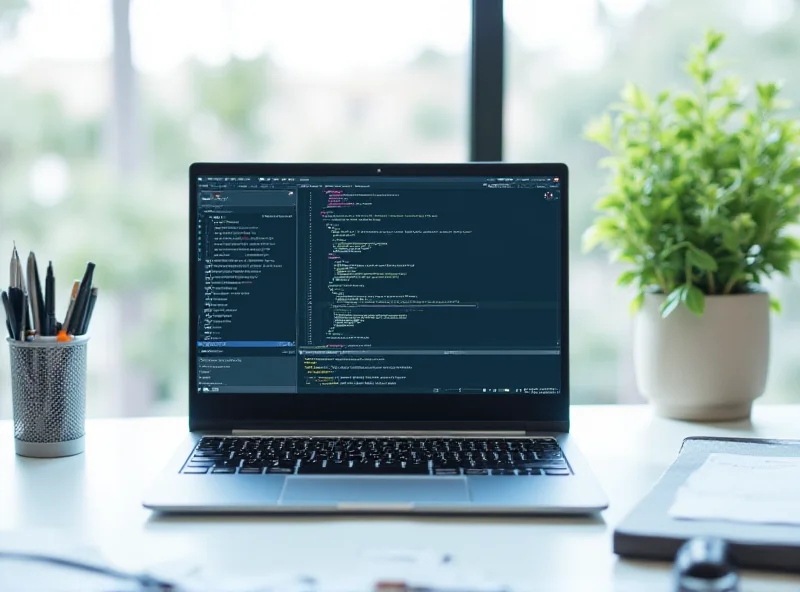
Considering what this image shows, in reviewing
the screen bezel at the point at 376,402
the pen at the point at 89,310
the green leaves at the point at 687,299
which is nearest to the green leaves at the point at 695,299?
the green leaves at the point at 687,299

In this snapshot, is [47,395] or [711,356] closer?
[47,395]

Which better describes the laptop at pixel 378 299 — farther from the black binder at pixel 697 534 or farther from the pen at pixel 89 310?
the black binder at pixel 697 534

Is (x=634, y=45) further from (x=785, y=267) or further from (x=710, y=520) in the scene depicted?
(x=710, y=520)

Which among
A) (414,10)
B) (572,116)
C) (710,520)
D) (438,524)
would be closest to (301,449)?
(438,524)

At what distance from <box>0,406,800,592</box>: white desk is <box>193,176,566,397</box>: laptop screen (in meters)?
0.15

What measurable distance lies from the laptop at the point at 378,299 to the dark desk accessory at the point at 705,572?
415mm

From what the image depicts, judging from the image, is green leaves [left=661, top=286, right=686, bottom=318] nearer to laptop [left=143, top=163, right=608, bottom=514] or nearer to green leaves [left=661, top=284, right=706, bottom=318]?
green leaves [left=661, top=284, right=706, bottom=318]

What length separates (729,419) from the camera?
3.79 feet

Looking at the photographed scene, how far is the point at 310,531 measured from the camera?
76cm

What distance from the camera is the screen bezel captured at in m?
1.02

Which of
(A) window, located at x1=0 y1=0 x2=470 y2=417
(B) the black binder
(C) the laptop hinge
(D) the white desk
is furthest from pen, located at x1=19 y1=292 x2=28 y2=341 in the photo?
(A) window, located at x1=0 y1=0 x2=470 y2=417

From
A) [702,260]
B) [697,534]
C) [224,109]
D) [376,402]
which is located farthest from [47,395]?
[224,109]

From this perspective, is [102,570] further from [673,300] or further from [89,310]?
[673,300]

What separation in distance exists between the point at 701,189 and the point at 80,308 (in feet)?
2.61
